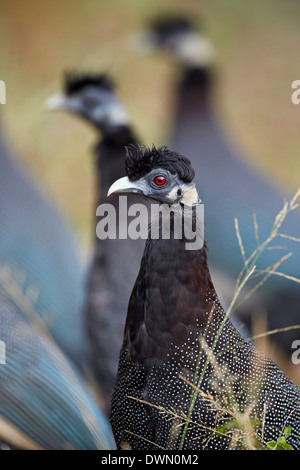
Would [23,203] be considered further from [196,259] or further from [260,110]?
[260,110]

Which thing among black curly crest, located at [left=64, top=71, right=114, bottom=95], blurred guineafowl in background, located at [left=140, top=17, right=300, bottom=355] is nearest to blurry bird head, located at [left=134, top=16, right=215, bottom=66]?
blurred guineafowl in background, located at [left=140, top=17, right=300, bottom=355]

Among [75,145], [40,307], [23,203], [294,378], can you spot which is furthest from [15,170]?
[294,378]

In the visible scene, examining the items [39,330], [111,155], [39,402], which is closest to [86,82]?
[111,155]

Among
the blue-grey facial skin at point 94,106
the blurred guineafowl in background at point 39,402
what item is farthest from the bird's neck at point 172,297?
the blue-grey facial skin at point 94,106

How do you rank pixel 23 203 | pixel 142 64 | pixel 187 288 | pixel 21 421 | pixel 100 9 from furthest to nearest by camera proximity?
pixel 142 64 → pixel 100 9 → pixel 23 203 → pixel 21 421 → pixel 187 288

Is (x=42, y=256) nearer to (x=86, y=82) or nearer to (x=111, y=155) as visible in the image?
(x=111, y=155)

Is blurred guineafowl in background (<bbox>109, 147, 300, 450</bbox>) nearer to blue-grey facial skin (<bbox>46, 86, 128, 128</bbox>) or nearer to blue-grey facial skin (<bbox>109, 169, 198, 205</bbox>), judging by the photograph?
blue-grey facial skin (<bbox>109, 169, 198, 205</bbox>)
